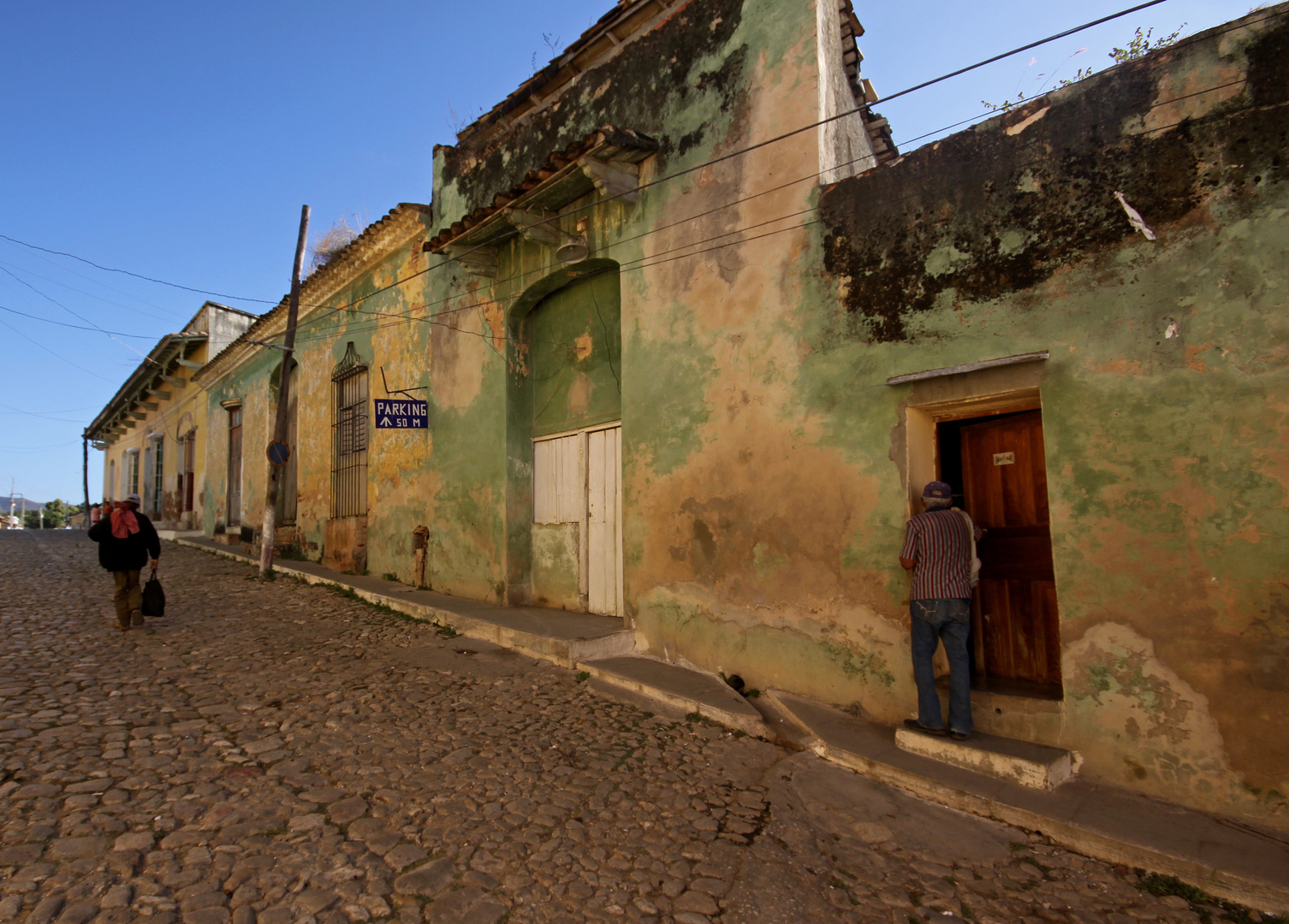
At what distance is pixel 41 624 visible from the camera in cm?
741

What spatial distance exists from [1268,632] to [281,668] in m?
6.52

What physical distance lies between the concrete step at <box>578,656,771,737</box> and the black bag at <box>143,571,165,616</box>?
4.63 m

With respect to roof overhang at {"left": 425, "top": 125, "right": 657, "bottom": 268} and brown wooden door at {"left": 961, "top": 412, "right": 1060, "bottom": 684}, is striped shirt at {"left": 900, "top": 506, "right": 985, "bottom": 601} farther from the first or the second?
roof overhang at {"left": 425, "top": 125, "right": 657, "bottom": 268}

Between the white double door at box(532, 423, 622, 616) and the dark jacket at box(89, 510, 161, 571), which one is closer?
the dark jacket at box(89, 510, 161, 571)

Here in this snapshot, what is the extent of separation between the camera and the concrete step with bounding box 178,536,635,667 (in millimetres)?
6191

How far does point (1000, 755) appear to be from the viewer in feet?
12.2

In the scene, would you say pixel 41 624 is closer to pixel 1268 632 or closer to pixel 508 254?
pixel 508 254

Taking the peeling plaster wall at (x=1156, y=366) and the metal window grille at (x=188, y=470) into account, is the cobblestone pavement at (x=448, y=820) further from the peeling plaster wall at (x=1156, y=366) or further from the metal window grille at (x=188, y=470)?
the metal window grille at (x=188, y=470)

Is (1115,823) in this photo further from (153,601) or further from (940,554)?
(153,601)

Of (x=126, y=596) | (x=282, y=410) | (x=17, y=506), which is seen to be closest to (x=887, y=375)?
(x=126, y=596)

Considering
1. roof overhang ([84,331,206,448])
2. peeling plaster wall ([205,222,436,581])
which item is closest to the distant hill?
roof overhang ([84,331,206,448])

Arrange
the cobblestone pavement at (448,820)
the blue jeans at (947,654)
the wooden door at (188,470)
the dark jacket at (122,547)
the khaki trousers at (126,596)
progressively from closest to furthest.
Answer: the cobblestone pavement at (448,820)
the blue jeans at (947,654)
the dark jacket at (122,547)
the khaki trousers at (126,596)
the wooden door at (188,470)

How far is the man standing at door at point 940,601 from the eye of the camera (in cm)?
399

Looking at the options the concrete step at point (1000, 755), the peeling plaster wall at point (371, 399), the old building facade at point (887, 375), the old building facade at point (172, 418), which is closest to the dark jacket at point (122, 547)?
the peeling plaster wall at point (371, 399)
